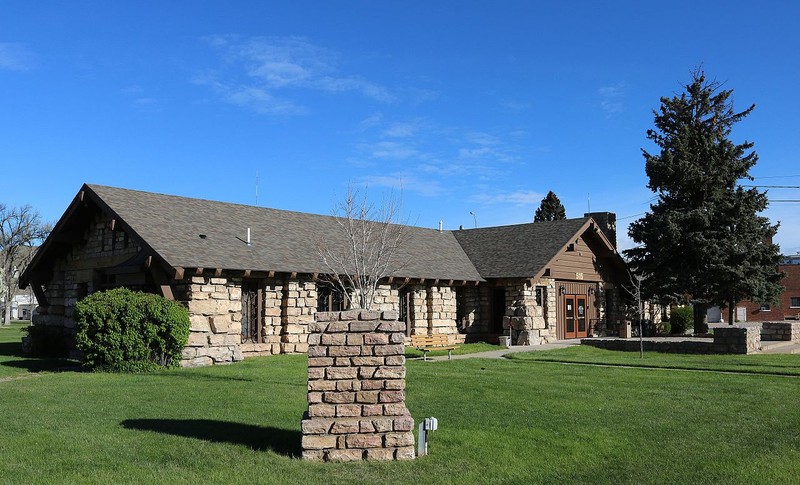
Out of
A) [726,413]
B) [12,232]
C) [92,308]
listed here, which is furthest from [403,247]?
[12,232]

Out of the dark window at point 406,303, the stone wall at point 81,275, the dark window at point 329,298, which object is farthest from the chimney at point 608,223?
the stone wall at point 81,275

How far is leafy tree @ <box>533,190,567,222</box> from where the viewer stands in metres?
47.4

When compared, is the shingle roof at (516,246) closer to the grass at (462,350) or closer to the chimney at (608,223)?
the grass at (462,350)

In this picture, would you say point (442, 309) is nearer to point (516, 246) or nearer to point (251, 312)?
point (516, 246)

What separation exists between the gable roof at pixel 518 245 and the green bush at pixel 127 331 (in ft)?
46.1

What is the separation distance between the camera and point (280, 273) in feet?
68.9

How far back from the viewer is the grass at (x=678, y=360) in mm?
16964

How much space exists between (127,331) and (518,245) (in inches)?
693

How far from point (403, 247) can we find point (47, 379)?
14956 millimetres

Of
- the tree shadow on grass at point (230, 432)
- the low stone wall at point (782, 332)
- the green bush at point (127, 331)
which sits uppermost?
the green bush at point (127, 331)

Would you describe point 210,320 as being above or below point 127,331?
above

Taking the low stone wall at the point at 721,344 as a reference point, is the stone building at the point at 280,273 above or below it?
above

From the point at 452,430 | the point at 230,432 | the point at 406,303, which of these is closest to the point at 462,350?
the point at 406,303

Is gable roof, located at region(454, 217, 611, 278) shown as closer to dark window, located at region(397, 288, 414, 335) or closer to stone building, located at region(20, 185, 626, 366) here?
stone building, located at region(20, 185, 626, 366)
